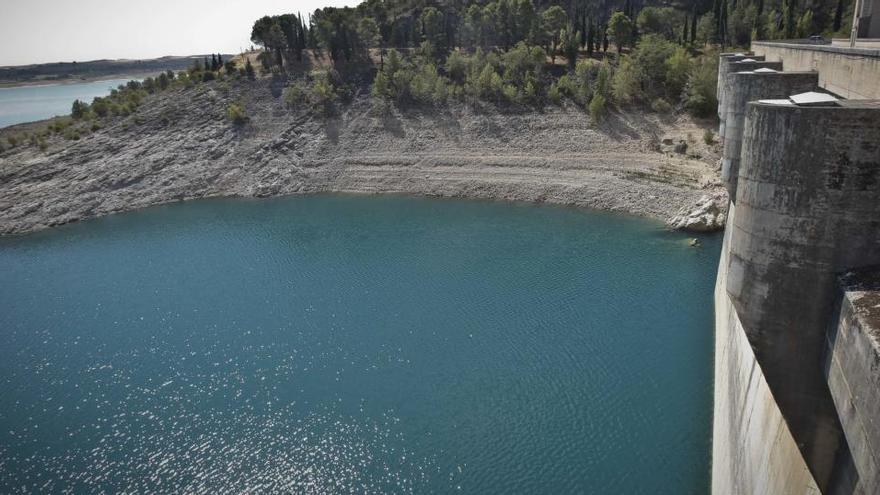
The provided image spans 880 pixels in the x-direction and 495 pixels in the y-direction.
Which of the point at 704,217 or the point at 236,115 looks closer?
the point at 704,217

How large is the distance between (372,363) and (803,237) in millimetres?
20563

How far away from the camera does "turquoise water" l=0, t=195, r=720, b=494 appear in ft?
67.6

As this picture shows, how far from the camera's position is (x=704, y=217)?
3894cm

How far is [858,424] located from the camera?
806 cm

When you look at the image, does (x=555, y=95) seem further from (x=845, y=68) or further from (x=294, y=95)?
(x=845, y=68)

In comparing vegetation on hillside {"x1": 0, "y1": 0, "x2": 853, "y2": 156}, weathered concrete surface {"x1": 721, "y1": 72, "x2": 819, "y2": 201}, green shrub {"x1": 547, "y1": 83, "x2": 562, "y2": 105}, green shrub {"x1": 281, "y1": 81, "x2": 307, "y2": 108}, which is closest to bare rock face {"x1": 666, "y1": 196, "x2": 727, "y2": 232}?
vegetation on hillside {"x1": 0, "y1": 0, "x2": 853, "y2": 156}

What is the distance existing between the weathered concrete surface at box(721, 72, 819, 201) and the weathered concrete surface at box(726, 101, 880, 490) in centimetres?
779

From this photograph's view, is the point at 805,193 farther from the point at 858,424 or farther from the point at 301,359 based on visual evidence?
the point at 301,359

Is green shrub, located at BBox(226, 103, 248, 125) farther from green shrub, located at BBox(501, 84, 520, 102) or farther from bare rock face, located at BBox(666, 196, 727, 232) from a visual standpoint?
bare rock face, located at BBox(666, 196, 727, 232)

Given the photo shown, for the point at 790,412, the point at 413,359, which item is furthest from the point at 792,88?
the point at 413,359

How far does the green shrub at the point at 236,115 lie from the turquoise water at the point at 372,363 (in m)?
27.0

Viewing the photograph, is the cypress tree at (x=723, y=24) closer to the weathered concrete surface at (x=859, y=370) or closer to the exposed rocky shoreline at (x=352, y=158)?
the exposed rocky shoreline at (x=352, y=158)

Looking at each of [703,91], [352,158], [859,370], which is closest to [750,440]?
[859,370]

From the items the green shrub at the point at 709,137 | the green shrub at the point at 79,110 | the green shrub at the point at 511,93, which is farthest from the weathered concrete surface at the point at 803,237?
the green shrub at the point at 79,110
